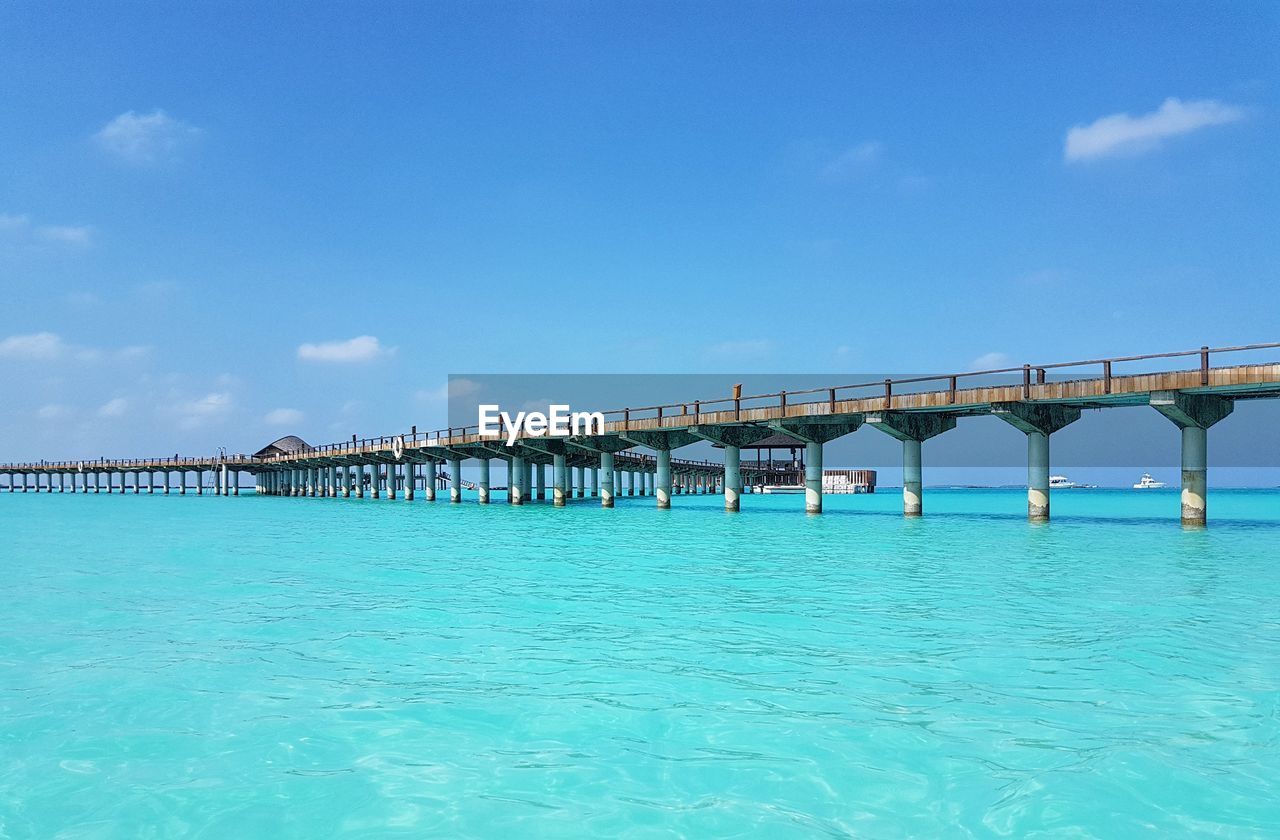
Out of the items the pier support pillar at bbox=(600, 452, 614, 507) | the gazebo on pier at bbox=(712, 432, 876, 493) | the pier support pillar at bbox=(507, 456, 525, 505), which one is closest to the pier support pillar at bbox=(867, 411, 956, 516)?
the pier support pillar at bbox=(600, 452, 614, 507)

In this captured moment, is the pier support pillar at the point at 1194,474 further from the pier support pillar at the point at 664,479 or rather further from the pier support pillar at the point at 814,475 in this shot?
the pier support pillar at the point at 664,479

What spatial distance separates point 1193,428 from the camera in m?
27.1

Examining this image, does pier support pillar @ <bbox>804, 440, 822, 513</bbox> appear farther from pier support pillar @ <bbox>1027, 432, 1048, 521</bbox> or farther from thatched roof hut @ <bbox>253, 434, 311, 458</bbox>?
thatched roof hut @ <bbox>253, 434, 311, 458</bbox>

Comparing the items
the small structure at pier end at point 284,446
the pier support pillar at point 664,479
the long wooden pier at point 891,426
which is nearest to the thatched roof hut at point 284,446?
the small structure at pier end at point 284,446

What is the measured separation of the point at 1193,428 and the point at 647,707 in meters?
26.6

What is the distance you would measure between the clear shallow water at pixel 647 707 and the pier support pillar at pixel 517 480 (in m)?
41.2

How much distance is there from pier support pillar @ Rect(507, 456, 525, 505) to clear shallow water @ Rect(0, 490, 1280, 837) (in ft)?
135

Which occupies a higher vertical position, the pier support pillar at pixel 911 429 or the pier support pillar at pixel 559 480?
the pier support pillar at pixel 911 429

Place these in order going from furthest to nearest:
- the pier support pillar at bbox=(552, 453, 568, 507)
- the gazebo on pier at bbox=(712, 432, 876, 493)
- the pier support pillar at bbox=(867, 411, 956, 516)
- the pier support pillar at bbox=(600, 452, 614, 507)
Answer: the gazebo on pier at bbox=(712, 432, 876, 493) < the pier support pillar at bbox=(552, 453, 568, 507) < the pier support pillar at bbox=(600, 452, 614, 507) < the pier support pillar at bbox=(867, 411, 956, 516)

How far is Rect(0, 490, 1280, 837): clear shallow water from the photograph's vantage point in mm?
5277

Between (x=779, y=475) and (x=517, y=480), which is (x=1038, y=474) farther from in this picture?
(x=779, y=475)

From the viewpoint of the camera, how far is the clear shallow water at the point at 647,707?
17.3 feet

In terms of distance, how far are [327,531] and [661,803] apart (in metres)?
28.5

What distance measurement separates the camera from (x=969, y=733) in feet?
21.3
